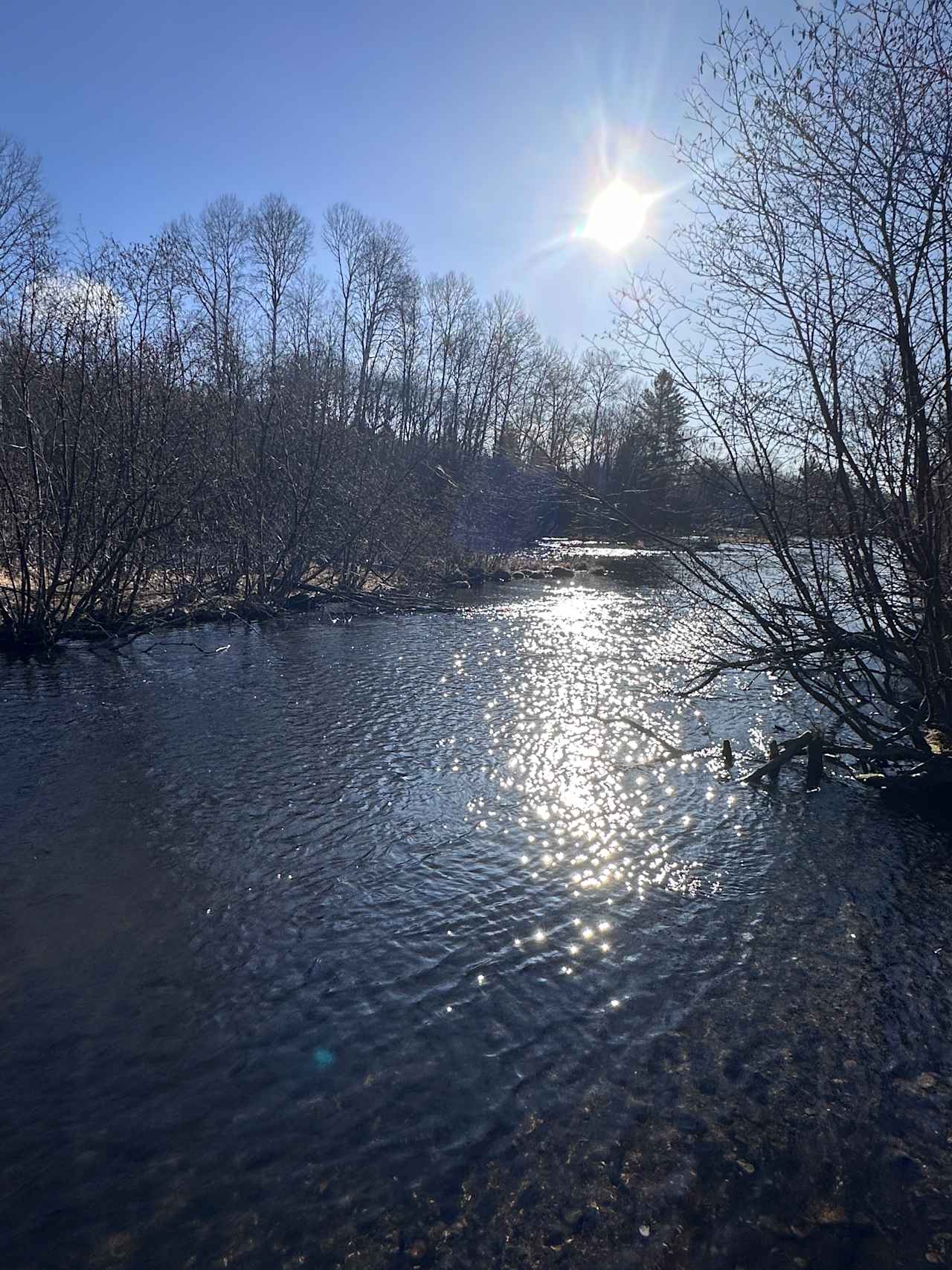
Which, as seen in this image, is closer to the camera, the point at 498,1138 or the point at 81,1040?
the point at 498,1138

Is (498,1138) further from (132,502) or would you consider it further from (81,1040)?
(132,502)

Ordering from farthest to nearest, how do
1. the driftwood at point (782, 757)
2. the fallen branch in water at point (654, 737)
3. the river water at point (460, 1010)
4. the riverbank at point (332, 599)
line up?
1. the riverbank at point (332, 599)
2. the fallen branch in water at point (654, 737)
3. the driftwood at point (782, 757)
4. the river water at point (460, 1010)

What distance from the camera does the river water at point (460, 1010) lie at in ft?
10.3

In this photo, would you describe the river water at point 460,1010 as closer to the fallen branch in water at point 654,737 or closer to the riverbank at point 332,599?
the fallen branch in water at point 654,737

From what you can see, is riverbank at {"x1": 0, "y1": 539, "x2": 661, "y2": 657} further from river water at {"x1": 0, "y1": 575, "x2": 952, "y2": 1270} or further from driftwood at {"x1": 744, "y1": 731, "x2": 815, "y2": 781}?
river water at {"x1": 0, "y1": 575, "x2": 952, "y2": 1270}

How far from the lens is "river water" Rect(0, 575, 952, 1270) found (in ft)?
10.3

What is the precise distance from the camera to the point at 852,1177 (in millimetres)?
3396

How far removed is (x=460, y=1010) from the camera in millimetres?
A: 4441

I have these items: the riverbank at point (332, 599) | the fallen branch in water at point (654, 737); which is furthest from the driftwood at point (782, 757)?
the riverbank at point (332, 599)

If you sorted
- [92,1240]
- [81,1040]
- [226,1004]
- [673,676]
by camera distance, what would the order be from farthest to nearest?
[673,676] → [226,1004] → [81,1040] → [92,1240]

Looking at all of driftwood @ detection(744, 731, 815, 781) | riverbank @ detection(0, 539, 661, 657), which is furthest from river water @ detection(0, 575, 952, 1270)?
riverbank @ detection(0, 539, 661, 657)

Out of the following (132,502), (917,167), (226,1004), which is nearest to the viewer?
(226,1004)

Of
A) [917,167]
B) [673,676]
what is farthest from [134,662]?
[917,167]

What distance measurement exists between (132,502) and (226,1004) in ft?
37.0
